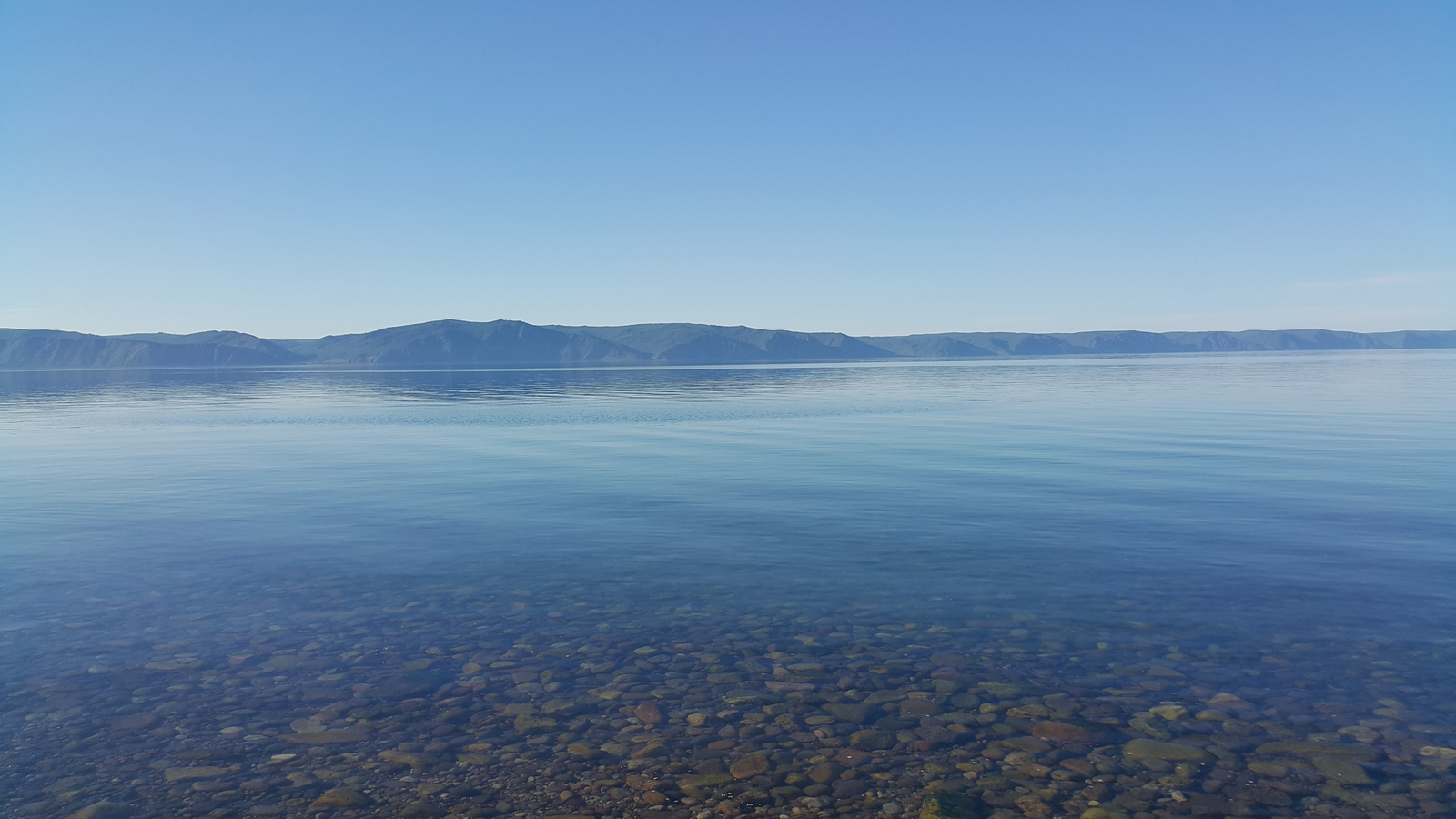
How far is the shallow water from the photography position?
8008 mm

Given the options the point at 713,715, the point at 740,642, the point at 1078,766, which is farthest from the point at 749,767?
the point at 740,642

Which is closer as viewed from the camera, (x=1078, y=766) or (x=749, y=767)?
(x=1078, y=766)

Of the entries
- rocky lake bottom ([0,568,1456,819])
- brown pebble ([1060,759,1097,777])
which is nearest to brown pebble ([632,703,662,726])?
rocky lake bottom ([0,568,1456,819])

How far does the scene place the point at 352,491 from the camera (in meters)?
24.8

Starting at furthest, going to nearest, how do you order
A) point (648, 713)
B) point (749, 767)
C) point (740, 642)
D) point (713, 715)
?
point (740, 642)
point (648, 713)
point (713, 715)
point (749, 767)

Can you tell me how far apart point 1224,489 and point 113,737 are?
23.5 metres

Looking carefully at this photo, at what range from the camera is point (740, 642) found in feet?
38.1

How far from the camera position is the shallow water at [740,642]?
315 inches

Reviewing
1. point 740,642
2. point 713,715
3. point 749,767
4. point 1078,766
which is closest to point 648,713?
point 713,715

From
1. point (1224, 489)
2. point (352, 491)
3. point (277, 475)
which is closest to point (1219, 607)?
point (1224, 489)

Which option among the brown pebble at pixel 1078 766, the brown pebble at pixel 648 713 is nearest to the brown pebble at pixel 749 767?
the brown pebble at pixel 648 713

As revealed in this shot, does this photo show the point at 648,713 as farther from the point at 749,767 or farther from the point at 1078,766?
the point at 1078,766

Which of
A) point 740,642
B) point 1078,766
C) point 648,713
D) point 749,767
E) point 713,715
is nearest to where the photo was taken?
point 1078,766

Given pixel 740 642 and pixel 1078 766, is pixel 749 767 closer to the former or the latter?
pixel 1078 766
